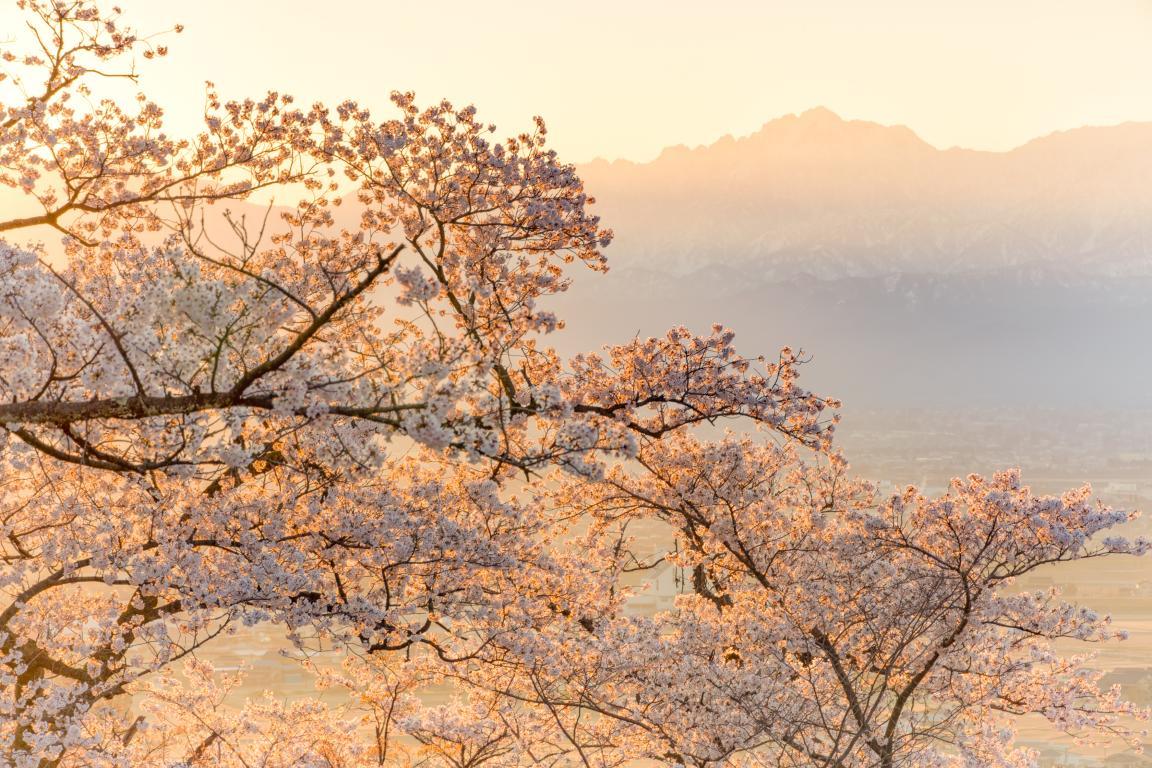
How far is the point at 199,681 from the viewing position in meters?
18.3

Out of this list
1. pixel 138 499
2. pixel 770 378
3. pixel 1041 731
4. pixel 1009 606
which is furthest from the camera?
pixel 1041 731

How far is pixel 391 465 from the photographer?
11336mm

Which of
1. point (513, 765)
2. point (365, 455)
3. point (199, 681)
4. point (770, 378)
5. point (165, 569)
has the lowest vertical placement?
point (513, 765)

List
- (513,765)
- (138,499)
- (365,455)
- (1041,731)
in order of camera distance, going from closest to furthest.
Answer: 1. (365,455)
2. (138,499)
3. (513,765)
4. (1041,731)

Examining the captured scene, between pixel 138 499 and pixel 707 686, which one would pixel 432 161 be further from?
pixel 707 686

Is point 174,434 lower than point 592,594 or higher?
higher

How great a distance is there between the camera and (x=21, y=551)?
1098 centimetres

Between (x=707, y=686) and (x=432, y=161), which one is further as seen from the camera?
(x=707, y=686)

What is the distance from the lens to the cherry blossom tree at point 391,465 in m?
6.17

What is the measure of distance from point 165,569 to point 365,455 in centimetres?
421

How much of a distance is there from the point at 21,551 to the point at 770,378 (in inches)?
383

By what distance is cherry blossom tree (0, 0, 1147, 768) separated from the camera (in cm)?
617

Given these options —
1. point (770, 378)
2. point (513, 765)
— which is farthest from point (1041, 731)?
point (770, 378)

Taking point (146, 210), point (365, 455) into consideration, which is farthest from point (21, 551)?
point (365, 455)
